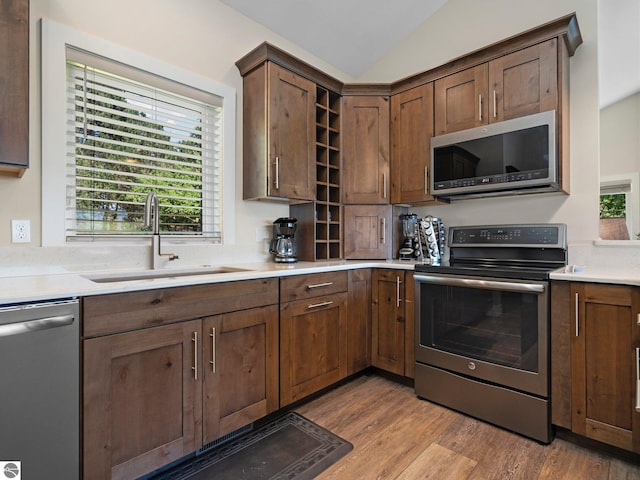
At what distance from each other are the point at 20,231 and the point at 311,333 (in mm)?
1626

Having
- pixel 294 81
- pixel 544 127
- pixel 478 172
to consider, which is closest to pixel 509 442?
pixel 478 172

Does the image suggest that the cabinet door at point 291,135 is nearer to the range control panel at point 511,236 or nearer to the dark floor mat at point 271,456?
the range control panel at point 511,236

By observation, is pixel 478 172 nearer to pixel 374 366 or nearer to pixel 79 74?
pixel 374 366

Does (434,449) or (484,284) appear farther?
(484,284)

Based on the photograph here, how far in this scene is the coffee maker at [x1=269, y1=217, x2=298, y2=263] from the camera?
8.54ft

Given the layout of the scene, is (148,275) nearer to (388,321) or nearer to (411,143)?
(388,321)

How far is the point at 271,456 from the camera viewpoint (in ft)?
5.52

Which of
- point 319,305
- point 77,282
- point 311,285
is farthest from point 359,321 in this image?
point 77,282

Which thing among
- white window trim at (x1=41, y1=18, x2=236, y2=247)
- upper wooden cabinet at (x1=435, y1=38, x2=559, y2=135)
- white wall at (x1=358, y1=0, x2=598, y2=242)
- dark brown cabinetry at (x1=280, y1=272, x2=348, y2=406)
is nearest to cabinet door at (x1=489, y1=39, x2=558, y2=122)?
upper wooden cabinet at (x1=435, y1=38, x2=559, y2=135)

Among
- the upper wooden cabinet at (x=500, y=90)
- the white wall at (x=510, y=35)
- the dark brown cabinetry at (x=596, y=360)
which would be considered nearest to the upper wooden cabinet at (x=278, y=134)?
the upper wooden cabinet at (x=500, y=90)

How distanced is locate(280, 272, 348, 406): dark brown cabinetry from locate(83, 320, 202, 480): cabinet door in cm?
55

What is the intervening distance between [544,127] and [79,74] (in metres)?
2.74

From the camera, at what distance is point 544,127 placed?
2.12 m

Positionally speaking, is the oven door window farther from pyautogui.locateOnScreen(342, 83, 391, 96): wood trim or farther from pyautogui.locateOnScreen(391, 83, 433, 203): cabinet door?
pyautogui.locateOnScreen(342, 83, 391, 96): wood trim
